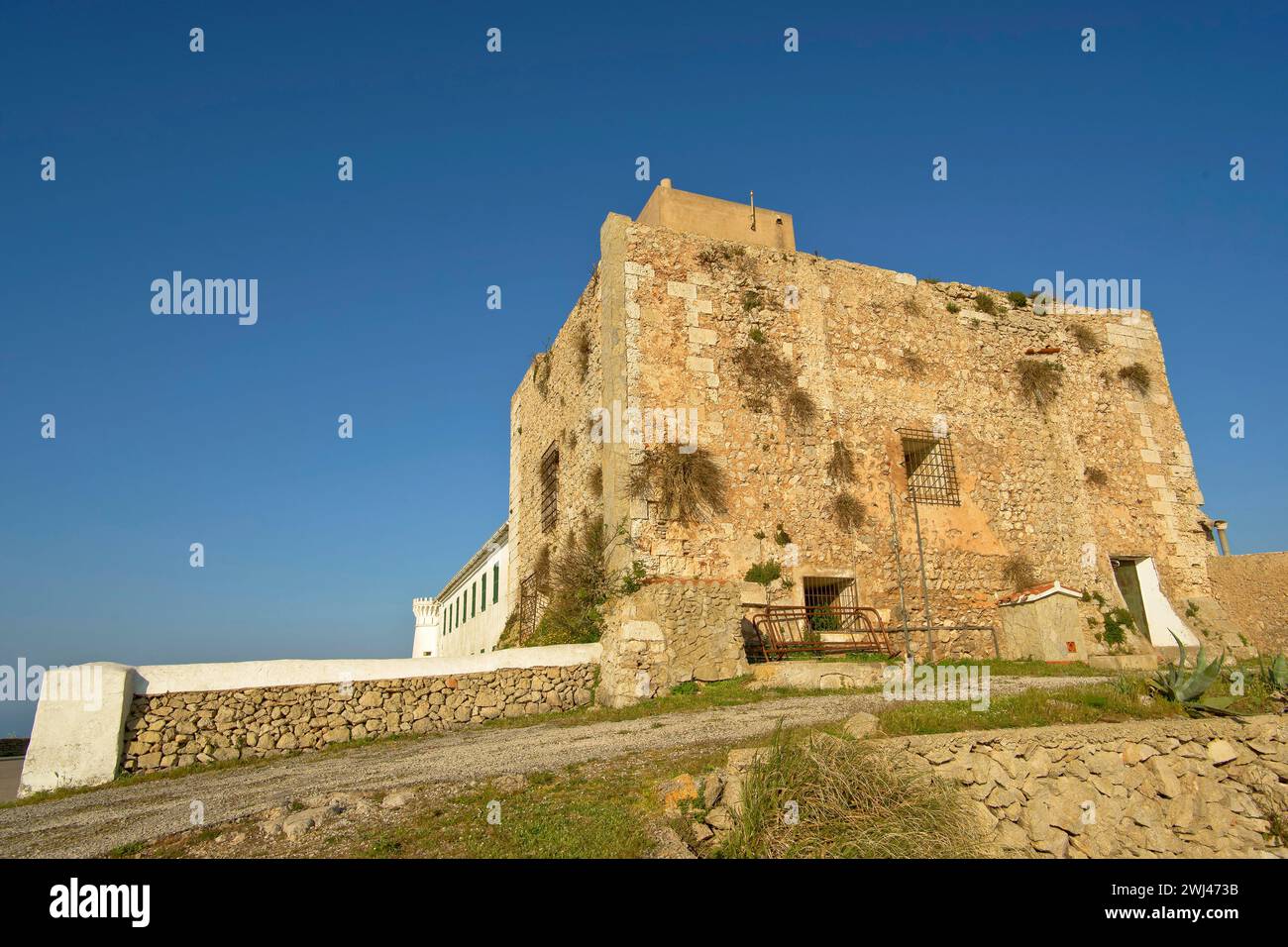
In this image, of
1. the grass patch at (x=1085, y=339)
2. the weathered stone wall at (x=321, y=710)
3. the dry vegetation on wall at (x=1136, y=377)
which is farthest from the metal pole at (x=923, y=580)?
the dry vegetation on wall at (x=1136, y=377)

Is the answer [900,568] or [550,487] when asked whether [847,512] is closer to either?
[900,568]

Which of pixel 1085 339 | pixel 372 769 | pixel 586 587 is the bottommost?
pixel 372 769

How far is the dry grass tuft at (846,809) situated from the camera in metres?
4.63

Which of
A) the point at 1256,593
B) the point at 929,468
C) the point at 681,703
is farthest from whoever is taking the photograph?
the point at 1256,593

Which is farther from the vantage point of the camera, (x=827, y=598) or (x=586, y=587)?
(x=827, y=598)

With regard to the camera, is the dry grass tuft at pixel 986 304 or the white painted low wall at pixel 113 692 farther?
the dry grass tuft at pixel 986 304

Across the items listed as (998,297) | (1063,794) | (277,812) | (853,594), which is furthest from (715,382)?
(277,812)

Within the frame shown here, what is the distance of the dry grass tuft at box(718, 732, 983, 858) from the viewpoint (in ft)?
15.2

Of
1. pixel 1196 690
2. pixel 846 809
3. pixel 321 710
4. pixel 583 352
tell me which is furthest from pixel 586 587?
pixel 1196 690

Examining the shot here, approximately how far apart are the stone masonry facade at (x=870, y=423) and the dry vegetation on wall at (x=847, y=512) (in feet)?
0.34

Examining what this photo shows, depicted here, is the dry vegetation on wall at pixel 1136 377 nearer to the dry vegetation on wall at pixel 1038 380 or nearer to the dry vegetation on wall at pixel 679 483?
the dry vegetation on wall at pixel 1038 380

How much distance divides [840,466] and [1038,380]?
650cm

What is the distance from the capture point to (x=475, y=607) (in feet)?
86.5
